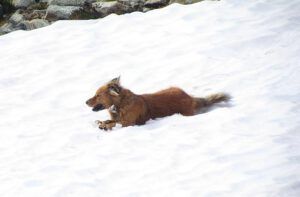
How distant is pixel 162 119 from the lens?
780 centimetres

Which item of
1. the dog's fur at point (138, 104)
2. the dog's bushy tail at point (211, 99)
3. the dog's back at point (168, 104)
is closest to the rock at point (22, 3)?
the dog's fur at point (138, 104)

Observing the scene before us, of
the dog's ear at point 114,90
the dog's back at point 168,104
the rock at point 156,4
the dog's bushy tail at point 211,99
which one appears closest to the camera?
the dog's ear at point 114,90

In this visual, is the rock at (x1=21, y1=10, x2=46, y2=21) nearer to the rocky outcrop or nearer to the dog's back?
the rocky outcrop

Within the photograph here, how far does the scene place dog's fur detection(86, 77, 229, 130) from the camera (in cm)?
766

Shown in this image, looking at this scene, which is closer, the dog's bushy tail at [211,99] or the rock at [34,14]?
the dog's bushy tail at [211,99]

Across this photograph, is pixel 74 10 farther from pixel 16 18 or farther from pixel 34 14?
pixel 16 18

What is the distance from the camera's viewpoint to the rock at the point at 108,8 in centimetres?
1481

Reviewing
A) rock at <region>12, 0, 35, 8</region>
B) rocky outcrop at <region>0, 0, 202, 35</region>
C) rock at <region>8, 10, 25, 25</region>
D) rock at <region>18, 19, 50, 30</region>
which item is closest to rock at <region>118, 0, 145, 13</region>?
rocky outcrop at <region>0, 0, 202, 35</region>

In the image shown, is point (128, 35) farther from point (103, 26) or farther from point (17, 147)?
point (17, 147)

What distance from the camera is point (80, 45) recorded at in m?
12.2

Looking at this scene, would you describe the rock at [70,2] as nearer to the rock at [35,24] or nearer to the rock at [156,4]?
the rock at [35,24]

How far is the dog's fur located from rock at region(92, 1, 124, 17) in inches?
285

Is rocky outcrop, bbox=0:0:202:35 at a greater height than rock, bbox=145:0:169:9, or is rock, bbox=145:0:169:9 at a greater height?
rock, bbox=145:0:169:9

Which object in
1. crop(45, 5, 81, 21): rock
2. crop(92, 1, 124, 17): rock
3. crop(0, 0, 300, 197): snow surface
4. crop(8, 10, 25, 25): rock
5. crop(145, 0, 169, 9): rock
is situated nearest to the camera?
crop(0, 0, 300, 197): snow surface
